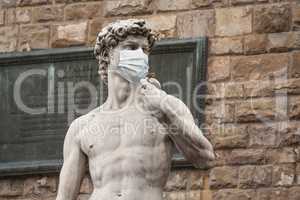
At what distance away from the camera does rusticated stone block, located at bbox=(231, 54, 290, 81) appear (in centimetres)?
1096

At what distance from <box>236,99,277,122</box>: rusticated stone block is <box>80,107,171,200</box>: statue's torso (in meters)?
3.22

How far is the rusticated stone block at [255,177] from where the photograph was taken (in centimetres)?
1075

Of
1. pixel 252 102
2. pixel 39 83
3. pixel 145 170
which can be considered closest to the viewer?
pixel 145 170

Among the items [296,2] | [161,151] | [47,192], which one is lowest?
[47,192]

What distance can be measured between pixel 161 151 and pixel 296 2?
3748mm

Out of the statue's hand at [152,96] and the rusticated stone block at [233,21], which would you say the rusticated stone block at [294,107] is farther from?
the statue's hand at [152,96]

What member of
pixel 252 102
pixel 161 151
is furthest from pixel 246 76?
pixel 161 151

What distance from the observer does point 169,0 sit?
11.4m

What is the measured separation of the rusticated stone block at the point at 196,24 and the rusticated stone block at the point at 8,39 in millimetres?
1394

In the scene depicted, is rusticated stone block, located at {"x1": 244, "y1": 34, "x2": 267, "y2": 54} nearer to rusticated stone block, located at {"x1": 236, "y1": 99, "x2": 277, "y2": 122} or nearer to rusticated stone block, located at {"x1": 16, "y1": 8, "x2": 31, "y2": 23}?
rusticated stone block, located at {"x1": 236, "y1": 99, "x2": 277, "y2": 122}

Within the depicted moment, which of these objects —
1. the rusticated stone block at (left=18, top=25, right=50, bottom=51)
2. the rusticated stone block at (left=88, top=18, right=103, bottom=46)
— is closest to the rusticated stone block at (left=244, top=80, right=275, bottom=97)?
the rusticated stone block at (left=88, top=18, right=103, bottom=46)

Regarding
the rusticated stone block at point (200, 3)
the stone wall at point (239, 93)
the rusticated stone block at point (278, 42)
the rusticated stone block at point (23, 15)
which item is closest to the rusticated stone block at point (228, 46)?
the stone wall at point (239, 93)

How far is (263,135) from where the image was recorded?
1084 cm

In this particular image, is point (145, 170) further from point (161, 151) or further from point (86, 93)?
point (86, 93)
